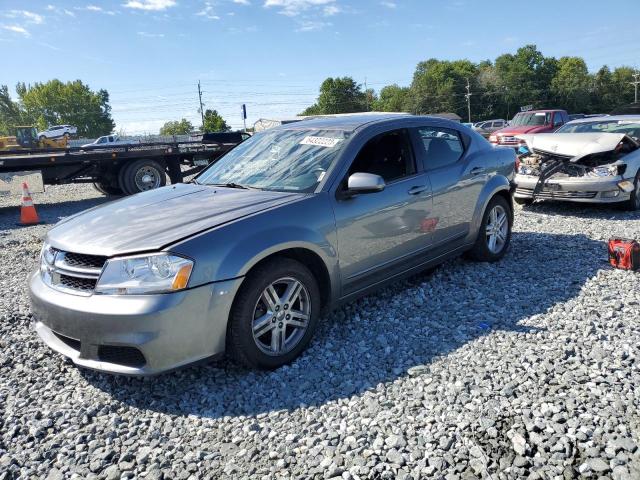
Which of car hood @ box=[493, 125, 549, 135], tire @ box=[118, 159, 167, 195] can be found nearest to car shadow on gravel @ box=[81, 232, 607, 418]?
tire @ box=[118, 159, 167, 195]

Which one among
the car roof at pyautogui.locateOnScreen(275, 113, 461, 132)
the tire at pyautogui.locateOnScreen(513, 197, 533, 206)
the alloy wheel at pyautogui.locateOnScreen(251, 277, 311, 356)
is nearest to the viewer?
the alloy wheel at pyautogui.locateOnScreen(251, 277, 311, 356)

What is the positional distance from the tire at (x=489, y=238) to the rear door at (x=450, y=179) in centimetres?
32

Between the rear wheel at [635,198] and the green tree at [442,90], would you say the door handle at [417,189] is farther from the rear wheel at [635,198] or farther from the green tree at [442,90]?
the green tree at [442,90]

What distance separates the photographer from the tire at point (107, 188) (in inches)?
508

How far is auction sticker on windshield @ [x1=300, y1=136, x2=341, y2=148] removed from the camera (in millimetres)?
3973

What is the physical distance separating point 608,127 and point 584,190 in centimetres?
226

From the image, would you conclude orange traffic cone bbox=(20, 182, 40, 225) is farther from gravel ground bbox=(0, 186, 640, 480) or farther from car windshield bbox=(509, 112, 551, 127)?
car windshield bbox=(509, 112, 551, 127)

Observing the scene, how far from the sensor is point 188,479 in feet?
7.80

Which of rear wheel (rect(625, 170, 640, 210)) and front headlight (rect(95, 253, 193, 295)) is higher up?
front headlight (rect(95, 253, 193, 295))

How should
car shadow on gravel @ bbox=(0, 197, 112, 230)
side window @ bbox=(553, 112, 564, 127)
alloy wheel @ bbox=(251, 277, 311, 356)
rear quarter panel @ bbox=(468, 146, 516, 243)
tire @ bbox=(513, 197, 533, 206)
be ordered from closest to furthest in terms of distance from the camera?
1. alloy wheel @ bbox=(251, 277, 311, 356)
2. rear quarter panel @ bbox=(468, 146, 516, 243)
3. tire @ bbox=(513, 197, 533, 206)
4. car shadow on gravel @ bbox=(0, 197, 112, 230)
5. side window @ bbox=(553, 112, 564, 127)

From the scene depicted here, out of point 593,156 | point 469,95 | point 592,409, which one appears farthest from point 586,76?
point 592,409

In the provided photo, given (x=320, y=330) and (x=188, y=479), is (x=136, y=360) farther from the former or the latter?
(x=320, y=330)

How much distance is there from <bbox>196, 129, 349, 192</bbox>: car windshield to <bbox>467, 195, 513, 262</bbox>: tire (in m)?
2.05

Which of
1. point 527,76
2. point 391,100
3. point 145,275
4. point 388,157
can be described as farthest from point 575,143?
point 527,76
